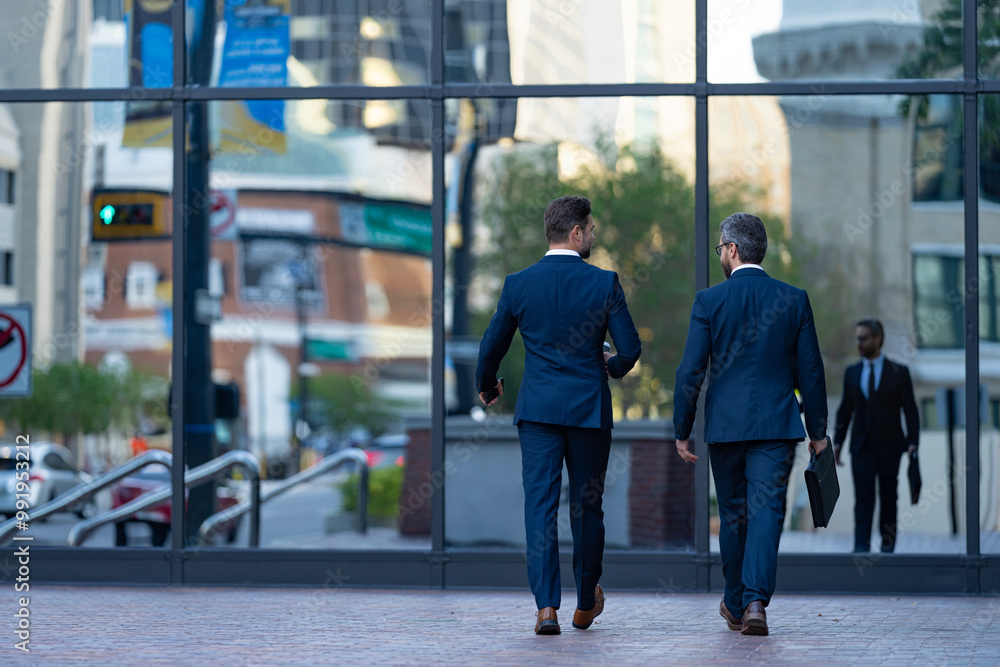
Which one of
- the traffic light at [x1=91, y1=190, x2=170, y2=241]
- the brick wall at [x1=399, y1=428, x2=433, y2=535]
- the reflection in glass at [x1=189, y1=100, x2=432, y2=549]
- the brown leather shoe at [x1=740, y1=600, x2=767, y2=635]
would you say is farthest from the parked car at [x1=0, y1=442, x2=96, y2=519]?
the brown leather shoe at [x1=740, y1=600, x2=767, y2=635]

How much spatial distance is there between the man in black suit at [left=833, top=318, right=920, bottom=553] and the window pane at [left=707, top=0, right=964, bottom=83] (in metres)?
1.67

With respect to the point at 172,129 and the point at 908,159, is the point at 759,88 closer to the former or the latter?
the point at 908,159

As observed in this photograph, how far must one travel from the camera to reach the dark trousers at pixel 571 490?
16.6ft

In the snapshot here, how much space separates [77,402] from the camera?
7.79 m

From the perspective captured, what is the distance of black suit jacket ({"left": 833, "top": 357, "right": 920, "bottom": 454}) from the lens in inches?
281

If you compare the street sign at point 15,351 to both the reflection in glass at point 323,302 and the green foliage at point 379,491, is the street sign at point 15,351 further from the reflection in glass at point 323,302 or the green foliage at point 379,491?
the green foliage at point 379,491

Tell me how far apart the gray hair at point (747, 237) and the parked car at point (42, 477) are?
14.6 ft

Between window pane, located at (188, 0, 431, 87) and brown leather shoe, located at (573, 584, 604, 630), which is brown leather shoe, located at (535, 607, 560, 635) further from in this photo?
window pane, located at (188, 0, 431, 87)

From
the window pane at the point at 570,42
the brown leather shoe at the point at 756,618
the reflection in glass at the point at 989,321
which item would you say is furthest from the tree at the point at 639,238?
the brown leather shoe at the point at 756,618

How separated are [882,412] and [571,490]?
9.25 ft

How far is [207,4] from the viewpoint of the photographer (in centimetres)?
738

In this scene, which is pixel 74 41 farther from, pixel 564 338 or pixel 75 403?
pixel 564 338

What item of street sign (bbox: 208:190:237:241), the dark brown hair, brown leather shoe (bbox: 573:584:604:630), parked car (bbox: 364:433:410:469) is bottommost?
brown leather shoe (bbox: 573:584:604:630)

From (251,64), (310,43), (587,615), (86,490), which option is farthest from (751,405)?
(86,490)
